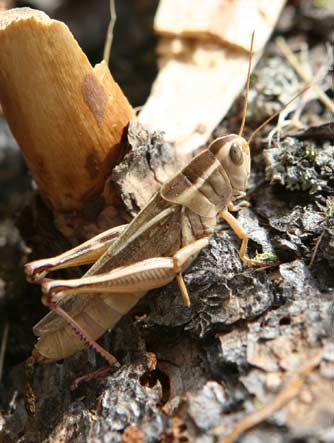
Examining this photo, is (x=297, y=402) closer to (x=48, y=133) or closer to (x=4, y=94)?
(x=48, y=133)

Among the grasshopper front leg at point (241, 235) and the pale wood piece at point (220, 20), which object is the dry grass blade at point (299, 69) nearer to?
the pale wood piece at point (220, 20)

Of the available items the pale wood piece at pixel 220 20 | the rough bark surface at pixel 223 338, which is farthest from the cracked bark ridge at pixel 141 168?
the pale wood piece at pixel 220 20

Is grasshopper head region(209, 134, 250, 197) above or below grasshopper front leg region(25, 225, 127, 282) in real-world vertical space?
above

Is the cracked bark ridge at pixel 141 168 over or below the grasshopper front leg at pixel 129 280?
over

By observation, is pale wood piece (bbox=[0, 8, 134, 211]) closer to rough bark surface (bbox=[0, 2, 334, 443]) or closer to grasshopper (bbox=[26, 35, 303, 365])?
rough bark surface (bbox=[0, 2, 334, 443])

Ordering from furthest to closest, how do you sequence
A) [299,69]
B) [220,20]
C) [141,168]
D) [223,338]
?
[299,69] < [220,20] < [141,168] < [223,338]

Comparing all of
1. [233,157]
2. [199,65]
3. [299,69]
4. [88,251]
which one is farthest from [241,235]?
[299,69]

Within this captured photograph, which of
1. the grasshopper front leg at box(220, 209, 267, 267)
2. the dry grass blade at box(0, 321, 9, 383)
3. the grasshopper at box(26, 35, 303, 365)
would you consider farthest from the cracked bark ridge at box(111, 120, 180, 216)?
the dry grass blade at box(0, 321, 9, 383)

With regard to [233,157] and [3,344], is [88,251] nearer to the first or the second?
[233,157]
